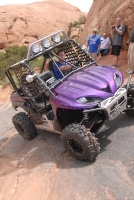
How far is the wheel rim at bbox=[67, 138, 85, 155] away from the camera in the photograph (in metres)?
5.37

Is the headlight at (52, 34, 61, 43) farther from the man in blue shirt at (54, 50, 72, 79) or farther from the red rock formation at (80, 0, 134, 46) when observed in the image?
the red rock formation at (80, 0, 134, 46)

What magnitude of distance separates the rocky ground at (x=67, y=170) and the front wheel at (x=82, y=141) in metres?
0.17

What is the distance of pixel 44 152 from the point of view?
6414mm

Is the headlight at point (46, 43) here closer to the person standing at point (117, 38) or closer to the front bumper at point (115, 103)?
the front bumper at point (115, 103)

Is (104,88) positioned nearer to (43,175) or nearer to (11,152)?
(43,175)

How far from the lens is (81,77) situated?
235 inches

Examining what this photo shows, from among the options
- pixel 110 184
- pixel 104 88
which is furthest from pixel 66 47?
pixel 110 184

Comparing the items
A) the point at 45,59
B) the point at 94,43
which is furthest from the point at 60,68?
the point at 94,43

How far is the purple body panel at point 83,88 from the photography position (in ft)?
17.6

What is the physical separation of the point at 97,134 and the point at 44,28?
87.3ft

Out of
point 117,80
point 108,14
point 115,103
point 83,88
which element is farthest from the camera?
point 108,14

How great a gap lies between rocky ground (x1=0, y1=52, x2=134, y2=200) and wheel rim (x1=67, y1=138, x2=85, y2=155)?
0.20 m

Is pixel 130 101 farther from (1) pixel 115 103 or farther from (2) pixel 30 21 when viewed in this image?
Result: (2) pixel 30 21

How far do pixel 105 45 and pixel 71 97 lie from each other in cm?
737
